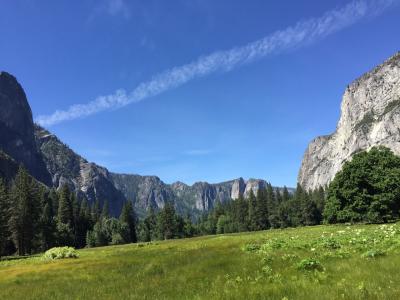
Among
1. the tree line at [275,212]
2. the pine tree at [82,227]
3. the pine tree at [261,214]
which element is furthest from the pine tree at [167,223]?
the pine tree at [261,214]

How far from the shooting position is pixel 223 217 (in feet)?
626

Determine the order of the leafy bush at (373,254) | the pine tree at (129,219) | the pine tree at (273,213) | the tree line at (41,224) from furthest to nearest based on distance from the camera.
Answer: the pine tree at (273,213)
the pine tree at (129,219)
the tree line at (41,224)
the leafy bush at (373,254)

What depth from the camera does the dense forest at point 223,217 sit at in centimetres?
6169

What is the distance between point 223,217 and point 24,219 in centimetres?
10603

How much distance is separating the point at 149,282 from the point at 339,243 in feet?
41.9

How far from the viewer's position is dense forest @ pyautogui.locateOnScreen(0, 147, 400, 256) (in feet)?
202

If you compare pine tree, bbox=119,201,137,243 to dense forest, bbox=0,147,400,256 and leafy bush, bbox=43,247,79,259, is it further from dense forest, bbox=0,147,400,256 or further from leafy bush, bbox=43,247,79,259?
leafy bush, bbox=43,247,79,259

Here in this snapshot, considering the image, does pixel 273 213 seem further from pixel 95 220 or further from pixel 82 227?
pixel 82 227

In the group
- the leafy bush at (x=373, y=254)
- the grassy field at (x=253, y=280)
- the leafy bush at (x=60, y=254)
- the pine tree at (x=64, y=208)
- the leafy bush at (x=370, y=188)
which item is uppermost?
the pine tree at (x=64, y=208)

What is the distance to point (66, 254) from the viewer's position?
46.1m

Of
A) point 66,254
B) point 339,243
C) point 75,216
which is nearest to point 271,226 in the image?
point 75,216

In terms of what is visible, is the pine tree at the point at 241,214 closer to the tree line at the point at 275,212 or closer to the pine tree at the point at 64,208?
the tree line at the point at 275,212

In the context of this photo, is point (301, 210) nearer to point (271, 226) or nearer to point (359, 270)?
point (271, 226)

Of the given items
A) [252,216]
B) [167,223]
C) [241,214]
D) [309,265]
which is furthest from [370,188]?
[241,214]
